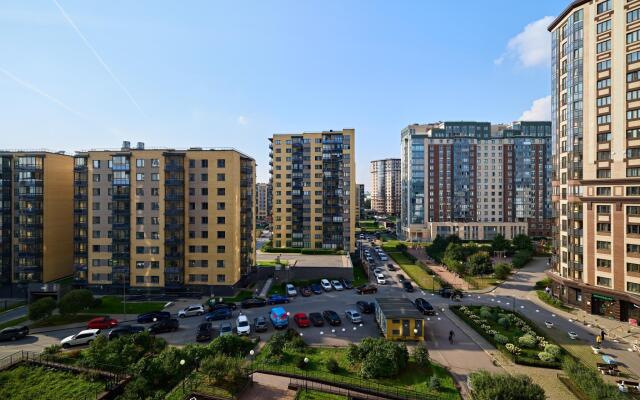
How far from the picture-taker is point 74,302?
41.3m

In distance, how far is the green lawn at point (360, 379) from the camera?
2539 cm

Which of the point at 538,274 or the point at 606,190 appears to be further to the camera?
the point at 538,274

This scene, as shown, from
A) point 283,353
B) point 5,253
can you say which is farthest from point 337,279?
point 5,253

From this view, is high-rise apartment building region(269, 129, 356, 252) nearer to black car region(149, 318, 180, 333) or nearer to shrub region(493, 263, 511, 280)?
shrub region(493, 263, 511, 280)

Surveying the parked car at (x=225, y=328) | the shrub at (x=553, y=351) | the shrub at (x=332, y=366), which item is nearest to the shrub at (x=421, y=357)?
the shrub at (x=332, y=366)

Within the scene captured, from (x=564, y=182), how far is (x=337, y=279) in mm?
40164

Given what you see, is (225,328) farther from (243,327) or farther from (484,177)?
(484,177)

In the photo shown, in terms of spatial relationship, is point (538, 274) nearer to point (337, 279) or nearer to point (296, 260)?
point (337, 279)

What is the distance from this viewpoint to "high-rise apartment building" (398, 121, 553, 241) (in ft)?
364

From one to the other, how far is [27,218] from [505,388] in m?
68.7

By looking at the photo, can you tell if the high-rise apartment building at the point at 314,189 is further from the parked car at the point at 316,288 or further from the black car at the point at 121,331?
the black car at the point at 121,331

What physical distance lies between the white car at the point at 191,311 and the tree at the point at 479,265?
49.3 metres

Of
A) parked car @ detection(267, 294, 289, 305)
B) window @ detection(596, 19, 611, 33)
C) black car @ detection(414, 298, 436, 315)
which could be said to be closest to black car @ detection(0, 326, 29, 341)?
parked car @ detection(267, 294, 289, 305)

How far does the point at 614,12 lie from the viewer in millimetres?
44438
